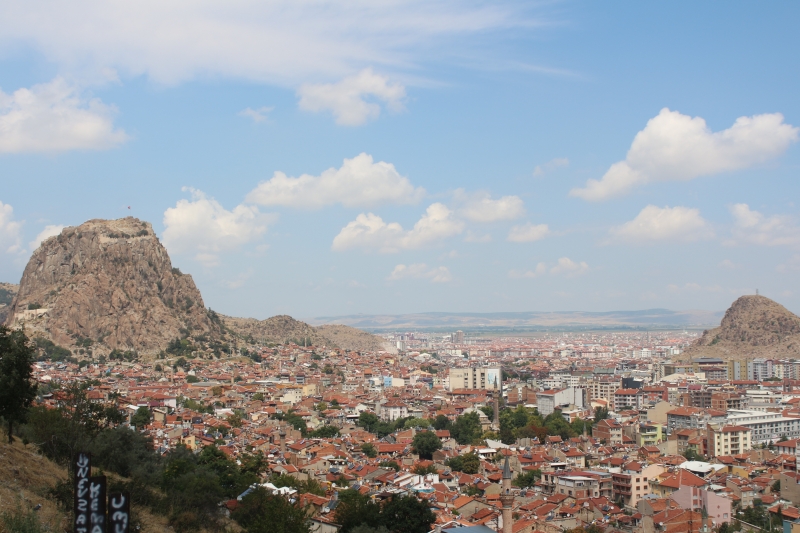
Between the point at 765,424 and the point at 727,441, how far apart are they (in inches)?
246

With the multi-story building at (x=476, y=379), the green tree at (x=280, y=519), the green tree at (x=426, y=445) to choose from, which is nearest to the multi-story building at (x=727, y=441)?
the green tree at (x=426, y=445)

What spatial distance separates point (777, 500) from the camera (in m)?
25.1

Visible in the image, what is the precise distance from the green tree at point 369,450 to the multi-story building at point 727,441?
15.7 m

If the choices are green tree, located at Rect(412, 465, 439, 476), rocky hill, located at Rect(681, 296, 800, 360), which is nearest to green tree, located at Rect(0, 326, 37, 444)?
green tree, located at Rect(412, 465, 439, 476)

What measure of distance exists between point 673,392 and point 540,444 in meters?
19.7

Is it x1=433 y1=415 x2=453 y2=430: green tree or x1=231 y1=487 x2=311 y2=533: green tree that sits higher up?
x1=231 y1=487 x2=311 y2=533: green tree

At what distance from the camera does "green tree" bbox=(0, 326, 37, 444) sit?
1480cm

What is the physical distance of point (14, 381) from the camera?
14.8 meters

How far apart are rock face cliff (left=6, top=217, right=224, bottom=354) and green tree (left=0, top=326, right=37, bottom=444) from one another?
49.5 meters

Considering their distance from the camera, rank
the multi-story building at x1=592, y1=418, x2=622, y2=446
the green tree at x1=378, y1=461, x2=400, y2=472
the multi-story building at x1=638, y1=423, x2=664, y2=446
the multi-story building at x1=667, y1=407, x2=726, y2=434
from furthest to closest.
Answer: the multi-story building at x1=667, y1=407, x2=726, y2=434, the multi-story building at x1=592, y1=418, x2=622, y2=446, the multi-story building at x1=638, y1=423, x2=664, y2=446, the green tree at x1=378, y1=461, x2=400, y2=472

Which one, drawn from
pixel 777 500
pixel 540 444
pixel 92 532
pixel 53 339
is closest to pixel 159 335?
pixel 53 339

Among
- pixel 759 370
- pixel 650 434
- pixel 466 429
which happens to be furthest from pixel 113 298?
pixel 759 370

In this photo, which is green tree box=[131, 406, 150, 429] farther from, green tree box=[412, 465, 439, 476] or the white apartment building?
the white apartment building

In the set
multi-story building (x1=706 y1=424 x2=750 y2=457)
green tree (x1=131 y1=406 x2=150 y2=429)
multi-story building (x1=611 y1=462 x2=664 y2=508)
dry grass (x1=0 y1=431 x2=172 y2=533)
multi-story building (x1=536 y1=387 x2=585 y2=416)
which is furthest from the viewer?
multi-story building (x1=536 y1=387 x2=585 y2=416)
